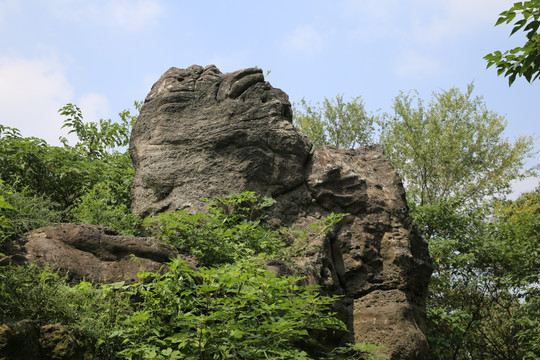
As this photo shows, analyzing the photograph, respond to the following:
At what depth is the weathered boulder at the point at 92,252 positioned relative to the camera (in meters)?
5.79

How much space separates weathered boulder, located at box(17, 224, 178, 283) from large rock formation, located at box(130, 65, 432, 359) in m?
1.88

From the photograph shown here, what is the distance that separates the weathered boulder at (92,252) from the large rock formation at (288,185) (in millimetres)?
1882

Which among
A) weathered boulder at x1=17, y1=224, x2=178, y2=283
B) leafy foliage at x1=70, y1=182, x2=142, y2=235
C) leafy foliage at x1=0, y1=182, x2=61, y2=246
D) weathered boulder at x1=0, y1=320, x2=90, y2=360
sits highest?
leafy foliage at x1=70, y1=182, x2=142, y2=235

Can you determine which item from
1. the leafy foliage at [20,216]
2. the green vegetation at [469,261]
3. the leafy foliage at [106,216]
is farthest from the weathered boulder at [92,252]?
the green vegetation at [469,261]

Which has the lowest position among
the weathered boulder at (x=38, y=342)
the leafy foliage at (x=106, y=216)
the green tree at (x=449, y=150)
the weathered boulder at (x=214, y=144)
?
the weathered boulder at (x=38, y=342)

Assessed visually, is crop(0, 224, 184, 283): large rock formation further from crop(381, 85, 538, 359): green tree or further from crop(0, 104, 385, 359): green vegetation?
crop(381, 85, 538, 359): green tree

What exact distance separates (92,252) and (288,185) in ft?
10.9

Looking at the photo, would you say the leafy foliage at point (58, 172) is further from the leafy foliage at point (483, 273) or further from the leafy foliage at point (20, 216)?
the leafy foliage at point (483, 273)

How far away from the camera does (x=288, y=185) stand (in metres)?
8.58

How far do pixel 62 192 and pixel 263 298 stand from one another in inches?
239

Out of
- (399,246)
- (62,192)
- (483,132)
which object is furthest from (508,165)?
(62,192)

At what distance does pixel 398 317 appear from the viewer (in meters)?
7.68

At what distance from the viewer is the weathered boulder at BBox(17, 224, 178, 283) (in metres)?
5.79

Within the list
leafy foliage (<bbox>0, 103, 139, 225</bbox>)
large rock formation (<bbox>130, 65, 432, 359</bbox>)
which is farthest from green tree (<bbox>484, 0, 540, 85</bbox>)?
leafy foliage (<bbox>0, 103, 139, 225</bbox>)
